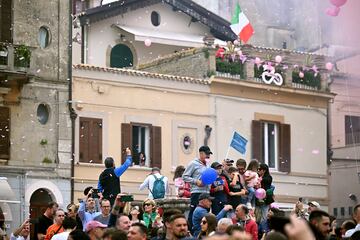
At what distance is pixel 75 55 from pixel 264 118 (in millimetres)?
6926

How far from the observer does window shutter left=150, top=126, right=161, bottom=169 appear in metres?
40.1

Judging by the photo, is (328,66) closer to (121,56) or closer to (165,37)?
(165,37)

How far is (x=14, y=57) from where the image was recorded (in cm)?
3738

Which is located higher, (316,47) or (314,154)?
(316,47)

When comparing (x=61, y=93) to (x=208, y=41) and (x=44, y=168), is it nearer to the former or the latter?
(x=44, y=168)

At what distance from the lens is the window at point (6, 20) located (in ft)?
124

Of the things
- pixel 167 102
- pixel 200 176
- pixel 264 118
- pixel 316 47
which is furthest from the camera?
pixel 316 47

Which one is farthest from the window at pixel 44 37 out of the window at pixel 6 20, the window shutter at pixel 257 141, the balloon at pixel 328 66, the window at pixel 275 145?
the balloon at pixel 328 66

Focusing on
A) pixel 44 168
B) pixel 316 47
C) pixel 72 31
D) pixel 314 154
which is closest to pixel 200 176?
pixel 44 168

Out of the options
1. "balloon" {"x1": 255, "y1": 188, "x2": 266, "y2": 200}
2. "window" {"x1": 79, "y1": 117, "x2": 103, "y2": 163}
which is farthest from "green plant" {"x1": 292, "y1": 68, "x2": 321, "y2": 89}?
"balloon" {"x1": 255, "y1": 188, "x2": 266, "y2": 200}

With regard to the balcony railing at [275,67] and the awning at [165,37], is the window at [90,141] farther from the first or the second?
the awning at [165,37]

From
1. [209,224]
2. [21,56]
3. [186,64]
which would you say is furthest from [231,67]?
[209,224]

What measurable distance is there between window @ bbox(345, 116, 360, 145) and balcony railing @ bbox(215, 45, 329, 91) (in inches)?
114

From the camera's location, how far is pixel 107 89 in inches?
1544
